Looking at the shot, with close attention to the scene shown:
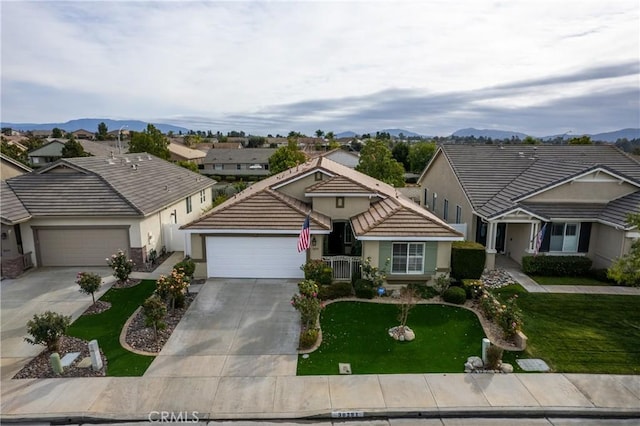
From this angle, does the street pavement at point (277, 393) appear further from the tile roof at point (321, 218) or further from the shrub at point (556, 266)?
the shrub at point (556, 266)

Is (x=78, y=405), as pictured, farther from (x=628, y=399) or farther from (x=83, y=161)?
(x=83, y=161)

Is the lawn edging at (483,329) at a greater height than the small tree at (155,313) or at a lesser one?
lesser

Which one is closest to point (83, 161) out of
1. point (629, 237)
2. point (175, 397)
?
point (175, 397)

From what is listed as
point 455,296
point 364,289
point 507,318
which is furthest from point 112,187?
point 507,318

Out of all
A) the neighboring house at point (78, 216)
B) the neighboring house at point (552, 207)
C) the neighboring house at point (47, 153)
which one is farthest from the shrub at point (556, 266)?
the neighboring house at point (47, 153)

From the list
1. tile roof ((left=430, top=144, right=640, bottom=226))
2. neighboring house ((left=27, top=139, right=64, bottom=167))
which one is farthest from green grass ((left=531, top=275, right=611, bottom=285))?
neighboring house ((left=27, top=139, right=64, bottom=167))

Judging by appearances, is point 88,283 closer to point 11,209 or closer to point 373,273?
point 11,209
